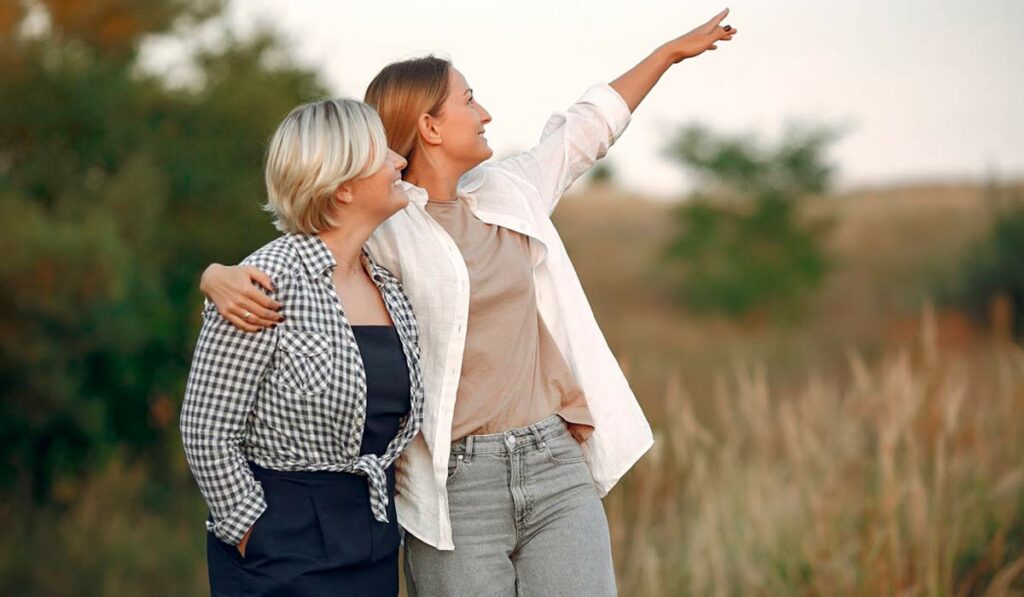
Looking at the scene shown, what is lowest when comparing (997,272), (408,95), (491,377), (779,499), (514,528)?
(997,272)

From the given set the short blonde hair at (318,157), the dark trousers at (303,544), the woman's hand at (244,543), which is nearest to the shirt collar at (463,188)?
the short blonde hair at (318,157)

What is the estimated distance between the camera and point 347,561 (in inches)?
113

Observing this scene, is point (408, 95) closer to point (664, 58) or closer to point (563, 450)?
point (664, 58)

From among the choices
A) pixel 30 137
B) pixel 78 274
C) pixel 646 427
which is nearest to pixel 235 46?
pixel 30 137

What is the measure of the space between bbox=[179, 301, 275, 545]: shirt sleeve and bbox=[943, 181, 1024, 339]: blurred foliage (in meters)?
16.4

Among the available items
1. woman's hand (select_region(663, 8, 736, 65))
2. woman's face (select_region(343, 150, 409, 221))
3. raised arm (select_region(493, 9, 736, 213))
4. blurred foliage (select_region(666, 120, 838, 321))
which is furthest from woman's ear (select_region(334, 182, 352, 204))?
blurred foliage (select_region(666, 120, 838, 321))

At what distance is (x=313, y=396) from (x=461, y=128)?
90 cm

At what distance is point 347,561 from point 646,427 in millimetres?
943

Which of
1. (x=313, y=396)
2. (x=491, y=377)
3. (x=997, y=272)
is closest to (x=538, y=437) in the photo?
(x=491, y=377)

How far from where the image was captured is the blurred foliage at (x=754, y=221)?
23.2 meters

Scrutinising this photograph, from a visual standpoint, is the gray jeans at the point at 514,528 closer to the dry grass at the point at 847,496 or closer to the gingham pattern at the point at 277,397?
the gingham pattern at the point at 277,397

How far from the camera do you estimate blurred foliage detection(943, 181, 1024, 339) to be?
59.5 feet

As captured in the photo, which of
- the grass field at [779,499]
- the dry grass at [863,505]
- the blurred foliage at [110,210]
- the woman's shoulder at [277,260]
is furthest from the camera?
the blurred foliage at [110,210]

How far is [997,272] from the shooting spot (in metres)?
18.6
